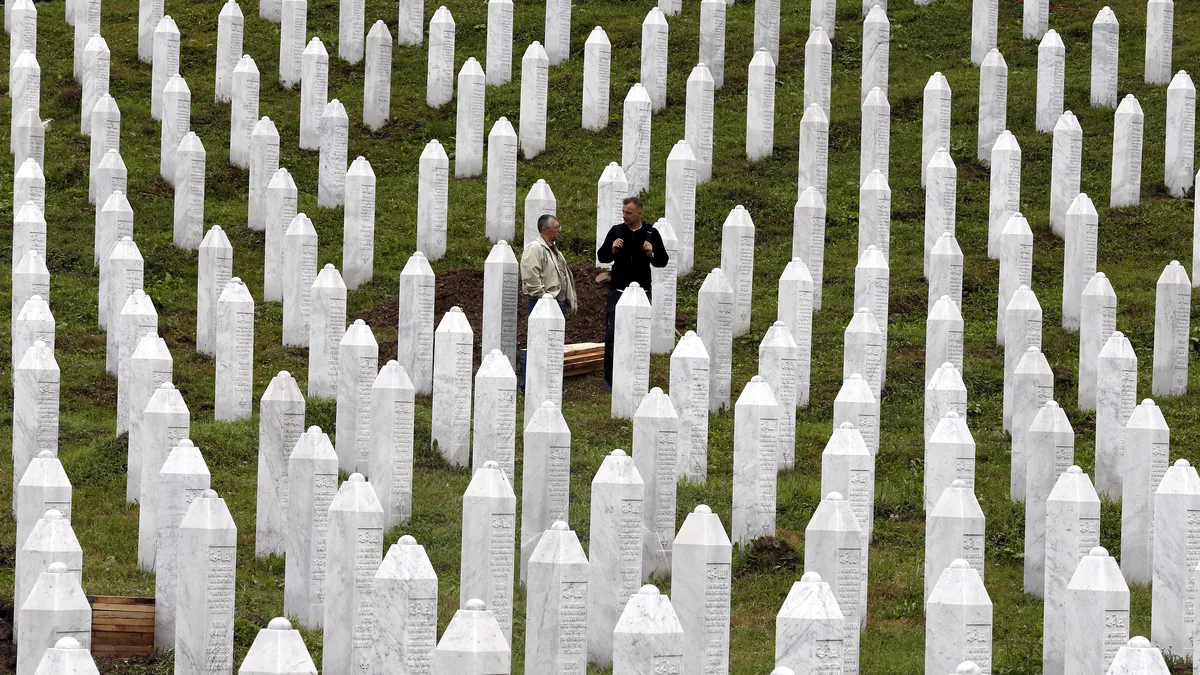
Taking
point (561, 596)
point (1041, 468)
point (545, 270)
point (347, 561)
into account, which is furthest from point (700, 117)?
point (561, 596)

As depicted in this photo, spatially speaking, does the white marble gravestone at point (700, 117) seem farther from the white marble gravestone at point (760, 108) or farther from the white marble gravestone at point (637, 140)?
the white marble gravestone at point (760, 108)

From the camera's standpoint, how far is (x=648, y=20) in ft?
70.0

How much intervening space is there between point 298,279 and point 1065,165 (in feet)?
24.2

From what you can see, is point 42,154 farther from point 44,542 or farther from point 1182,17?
point 1182,17

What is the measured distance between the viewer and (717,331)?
15.3 m

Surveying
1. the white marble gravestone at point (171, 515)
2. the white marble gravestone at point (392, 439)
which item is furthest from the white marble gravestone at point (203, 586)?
the white marble gravestone at point (392, 439)

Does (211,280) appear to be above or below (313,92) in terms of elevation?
below

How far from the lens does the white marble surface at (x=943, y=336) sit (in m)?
14.8

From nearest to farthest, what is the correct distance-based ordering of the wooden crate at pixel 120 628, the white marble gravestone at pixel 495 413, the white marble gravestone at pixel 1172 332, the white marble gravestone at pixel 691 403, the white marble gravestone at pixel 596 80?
the wooden crate at pixel 120 628
the white marble gravestone at pixel 495 413
the white marble gravestone at pixel 691 403
the white marble gravestone at pixel 1172 332
the white marble gravestone at pixel 596 80

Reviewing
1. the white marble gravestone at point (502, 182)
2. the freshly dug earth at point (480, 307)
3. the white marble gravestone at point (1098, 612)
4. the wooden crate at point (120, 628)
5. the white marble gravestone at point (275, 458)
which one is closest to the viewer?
the white marble gravestone at point (1098, 612)

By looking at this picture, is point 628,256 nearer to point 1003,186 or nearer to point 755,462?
point 755,462

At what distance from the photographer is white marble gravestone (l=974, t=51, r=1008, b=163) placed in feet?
66.4

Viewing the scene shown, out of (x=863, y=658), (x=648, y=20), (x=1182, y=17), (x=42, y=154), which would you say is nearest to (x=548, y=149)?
(x=648, y=20)

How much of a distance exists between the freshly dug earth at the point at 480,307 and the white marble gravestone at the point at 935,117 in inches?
133
